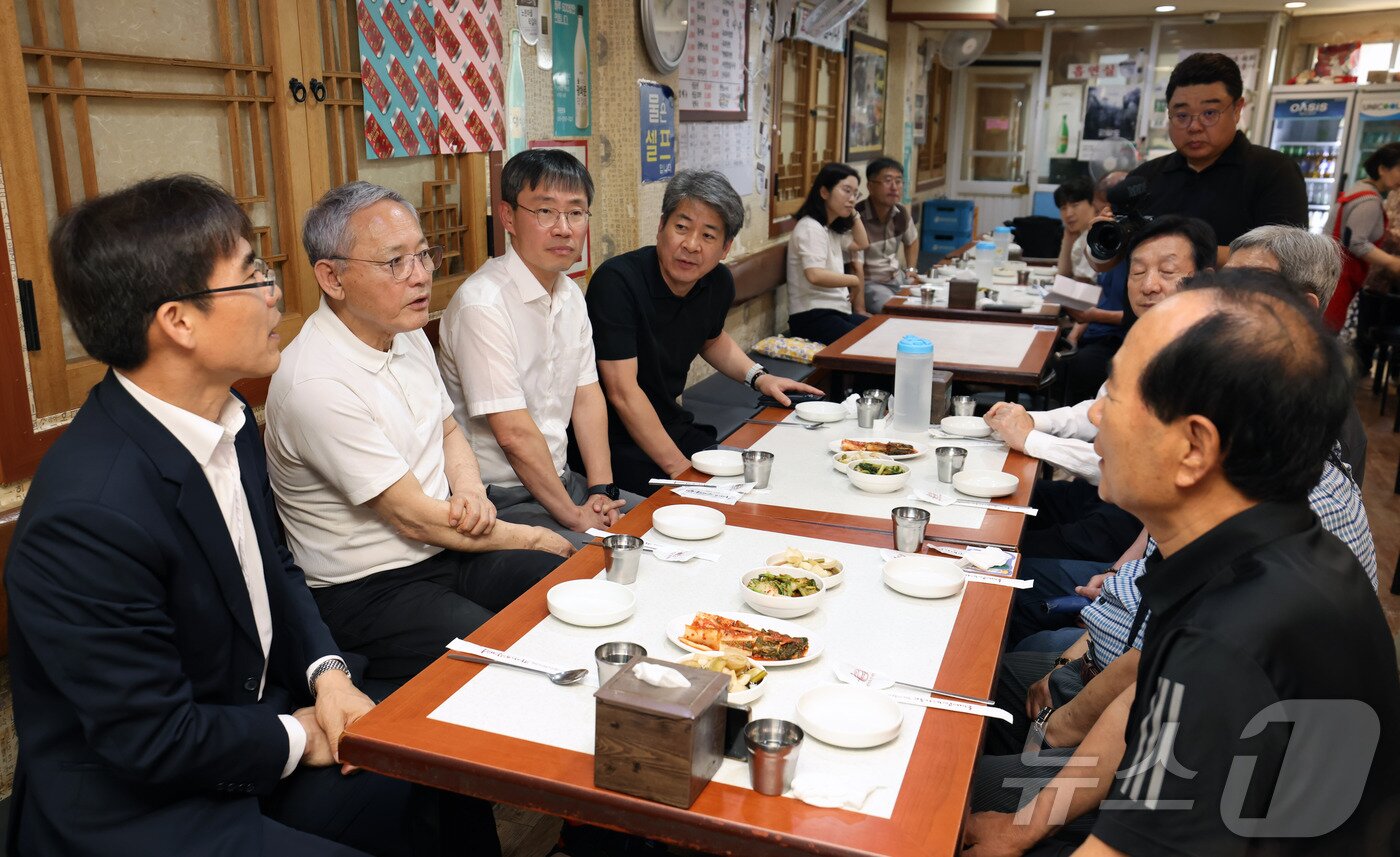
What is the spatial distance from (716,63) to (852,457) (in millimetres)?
3151

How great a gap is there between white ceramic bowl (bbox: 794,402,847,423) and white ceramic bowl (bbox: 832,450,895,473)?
40cm

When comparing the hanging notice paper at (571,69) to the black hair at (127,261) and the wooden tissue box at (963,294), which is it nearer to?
the wooden tissue box at (963,294)

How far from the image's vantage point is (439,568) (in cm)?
226

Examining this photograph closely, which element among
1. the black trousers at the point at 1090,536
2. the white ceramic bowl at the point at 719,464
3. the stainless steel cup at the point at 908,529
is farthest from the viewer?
the black trousers at the point at 1090,536

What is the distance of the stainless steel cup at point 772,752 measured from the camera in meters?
1.22

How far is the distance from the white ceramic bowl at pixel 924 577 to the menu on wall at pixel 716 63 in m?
3.29

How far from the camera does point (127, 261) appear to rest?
142cm

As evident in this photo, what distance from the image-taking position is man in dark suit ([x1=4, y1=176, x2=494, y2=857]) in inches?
52.1

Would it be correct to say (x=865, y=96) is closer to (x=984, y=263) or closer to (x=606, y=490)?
(x=984, y=263)

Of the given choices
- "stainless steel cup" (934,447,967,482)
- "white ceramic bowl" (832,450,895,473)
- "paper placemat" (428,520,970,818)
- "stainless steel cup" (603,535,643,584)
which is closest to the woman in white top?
"white ceramic bowl" (832,450,895,473)

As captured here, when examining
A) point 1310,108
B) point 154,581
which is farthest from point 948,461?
point 1310,108

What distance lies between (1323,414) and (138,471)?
4.83ft

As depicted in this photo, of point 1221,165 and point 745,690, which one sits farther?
point 1221,165

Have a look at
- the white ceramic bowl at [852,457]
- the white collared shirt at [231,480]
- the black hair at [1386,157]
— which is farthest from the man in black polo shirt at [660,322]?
the black hair at [1386,157]
